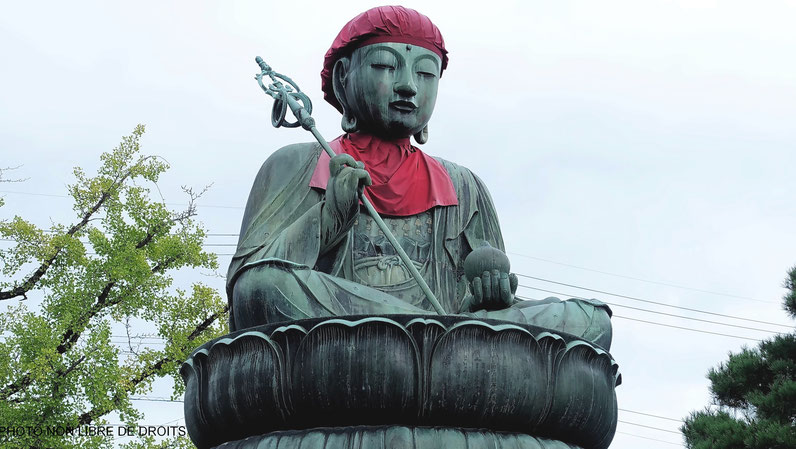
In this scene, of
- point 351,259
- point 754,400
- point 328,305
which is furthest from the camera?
point 754,400

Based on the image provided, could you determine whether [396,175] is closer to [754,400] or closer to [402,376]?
[402,376]

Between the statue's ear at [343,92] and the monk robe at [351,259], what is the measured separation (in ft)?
0.61

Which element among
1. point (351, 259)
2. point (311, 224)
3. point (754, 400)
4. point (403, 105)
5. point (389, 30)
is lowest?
point (754, 400)

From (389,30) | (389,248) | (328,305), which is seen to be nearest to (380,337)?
(328,305)

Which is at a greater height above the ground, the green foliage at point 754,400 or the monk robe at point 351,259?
the monk robe at point 351,259

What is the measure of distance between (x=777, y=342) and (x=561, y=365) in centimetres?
651

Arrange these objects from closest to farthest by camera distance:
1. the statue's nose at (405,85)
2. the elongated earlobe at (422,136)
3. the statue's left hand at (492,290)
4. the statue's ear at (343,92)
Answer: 1. the statue's left hand at (492,290)
2. the statue's nose at (405,85)
3. the statue's ear at (343,92)
4. the elongated earlobe at (422,136)

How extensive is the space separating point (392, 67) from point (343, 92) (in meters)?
0.37

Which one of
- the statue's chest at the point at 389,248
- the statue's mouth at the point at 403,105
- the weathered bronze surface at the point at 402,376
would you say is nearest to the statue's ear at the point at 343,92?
the statue's mouth at the point at 403,105

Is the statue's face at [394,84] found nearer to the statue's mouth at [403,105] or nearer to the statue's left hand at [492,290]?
the statue's mouth at [403,105]

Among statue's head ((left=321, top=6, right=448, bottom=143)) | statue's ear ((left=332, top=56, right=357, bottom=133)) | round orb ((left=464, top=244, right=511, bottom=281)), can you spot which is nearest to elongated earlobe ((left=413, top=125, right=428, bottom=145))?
→ statue's head ((left=321, top=6, right=448, bottom=143))

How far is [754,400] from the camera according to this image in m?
9.33

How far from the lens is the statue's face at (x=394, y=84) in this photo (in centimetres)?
493

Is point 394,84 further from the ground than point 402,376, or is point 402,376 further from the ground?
point 394,84
